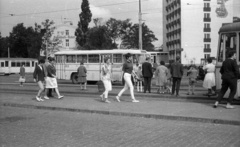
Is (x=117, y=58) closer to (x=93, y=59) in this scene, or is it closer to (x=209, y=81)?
(x=93, y=59)

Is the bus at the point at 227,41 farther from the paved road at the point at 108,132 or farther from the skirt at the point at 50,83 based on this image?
the skirt at the point at 50,83

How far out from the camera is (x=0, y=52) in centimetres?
9281

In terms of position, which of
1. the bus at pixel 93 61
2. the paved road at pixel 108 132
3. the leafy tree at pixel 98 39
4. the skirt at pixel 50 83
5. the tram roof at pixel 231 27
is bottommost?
the paved road at pixel 108 132

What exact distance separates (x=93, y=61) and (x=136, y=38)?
56.8m

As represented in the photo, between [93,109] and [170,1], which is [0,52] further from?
[93,109]

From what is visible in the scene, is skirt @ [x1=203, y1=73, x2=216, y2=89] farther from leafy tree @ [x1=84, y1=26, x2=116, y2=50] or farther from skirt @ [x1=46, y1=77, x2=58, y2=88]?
leafy tree @ [x1=84, y1=26, x2=116, y2=50]

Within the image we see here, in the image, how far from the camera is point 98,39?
76.5 m

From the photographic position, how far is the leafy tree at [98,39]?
7512 centimetres

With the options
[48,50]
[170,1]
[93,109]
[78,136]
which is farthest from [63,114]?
[170,1]

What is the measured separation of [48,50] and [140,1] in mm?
34243

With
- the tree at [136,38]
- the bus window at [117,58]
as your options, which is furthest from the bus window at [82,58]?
the tree at [136,38]

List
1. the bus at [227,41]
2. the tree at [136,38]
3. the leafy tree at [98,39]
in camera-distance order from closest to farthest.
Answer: the bus at [227,41], the leafy tree at [98,39], the tree at [136,38]

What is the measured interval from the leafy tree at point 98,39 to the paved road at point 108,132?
64.9 meters

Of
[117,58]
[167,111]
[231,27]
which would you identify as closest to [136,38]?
[117,58]
